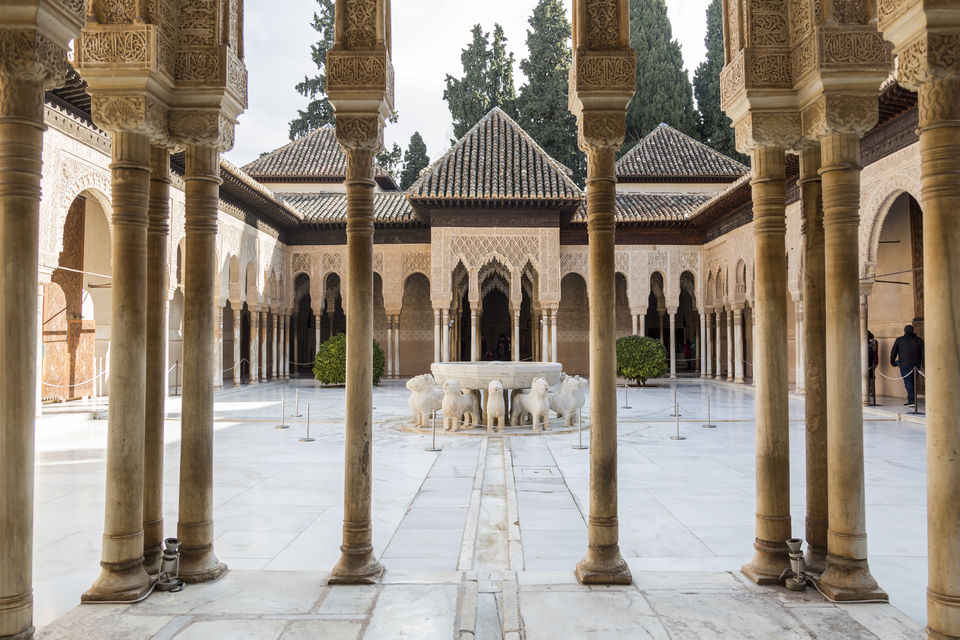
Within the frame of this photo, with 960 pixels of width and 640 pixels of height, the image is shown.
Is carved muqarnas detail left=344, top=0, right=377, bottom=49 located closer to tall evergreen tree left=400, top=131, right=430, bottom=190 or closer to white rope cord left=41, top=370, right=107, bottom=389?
white rope cord left=41, top=370, right=107, bottom=389

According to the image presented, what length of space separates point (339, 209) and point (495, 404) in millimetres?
16202

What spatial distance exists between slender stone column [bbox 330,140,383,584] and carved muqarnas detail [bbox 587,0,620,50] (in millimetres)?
1557

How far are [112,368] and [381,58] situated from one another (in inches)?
98.0

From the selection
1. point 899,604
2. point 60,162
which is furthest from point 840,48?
point 60,162

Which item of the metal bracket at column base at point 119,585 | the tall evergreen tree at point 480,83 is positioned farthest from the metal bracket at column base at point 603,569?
the tall evergreen tree at point 480,83

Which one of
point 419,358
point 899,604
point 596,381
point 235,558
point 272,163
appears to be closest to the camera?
point 899,604

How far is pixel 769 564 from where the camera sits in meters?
3.68

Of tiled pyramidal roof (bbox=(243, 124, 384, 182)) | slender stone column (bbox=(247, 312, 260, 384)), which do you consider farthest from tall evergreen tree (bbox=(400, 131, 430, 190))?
slender stone column (bbox=(247, 312, 260, 384))

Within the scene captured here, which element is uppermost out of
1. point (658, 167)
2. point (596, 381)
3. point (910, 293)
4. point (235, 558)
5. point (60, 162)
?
point (658, 167)

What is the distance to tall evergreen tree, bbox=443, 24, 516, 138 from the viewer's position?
118 ft

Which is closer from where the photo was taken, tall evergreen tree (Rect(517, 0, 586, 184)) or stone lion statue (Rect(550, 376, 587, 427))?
stone lion statue (Rect(550, 376, 587, 427))

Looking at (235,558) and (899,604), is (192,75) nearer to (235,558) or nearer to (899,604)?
(235,558)

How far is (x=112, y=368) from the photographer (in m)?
3.50

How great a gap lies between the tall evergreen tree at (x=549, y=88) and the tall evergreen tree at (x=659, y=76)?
3685 millimetres
